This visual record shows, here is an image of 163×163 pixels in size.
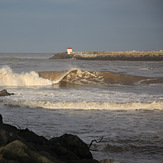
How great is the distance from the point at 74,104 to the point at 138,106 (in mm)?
1852

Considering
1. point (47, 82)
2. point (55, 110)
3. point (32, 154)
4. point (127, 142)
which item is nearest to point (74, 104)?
point (55, 110)

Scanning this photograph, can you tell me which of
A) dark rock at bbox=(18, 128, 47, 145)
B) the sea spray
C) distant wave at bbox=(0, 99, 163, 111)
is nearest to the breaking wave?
the sea spray

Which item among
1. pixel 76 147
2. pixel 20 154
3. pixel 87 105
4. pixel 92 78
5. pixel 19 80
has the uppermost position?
pixel 20 154

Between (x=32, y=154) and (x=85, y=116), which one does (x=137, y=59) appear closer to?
(x=85, y=116)

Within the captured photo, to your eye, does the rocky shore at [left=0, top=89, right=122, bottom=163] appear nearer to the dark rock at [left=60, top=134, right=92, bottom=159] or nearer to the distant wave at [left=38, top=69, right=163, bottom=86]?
the dark rock at [left=60, top=134, right=92, bottom=159]

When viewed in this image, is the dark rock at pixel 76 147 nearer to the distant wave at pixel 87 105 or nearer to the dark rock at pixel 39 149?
the dark rock at pixel 39 149

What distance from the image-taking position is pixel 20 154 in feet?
9.50

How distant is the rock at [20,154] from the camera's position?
2871 mm

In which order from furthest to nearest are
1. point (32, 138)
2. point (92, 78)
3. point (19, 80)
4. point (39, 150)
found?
point (92, 78), point (19, 80), point (32, 138), point (39, 150)

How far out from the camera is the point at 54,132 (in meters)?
6.13

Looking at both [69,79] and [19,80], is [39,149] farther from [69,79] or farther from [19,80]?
[69,79]

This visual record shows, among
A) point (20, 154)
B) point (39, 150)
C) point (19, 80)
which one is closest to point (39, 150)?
point (39, 150)

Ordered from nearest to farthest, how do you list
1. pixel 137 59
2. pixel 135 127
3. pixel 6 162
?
pixel 6 162
pixel 135 127
pixel 137 59

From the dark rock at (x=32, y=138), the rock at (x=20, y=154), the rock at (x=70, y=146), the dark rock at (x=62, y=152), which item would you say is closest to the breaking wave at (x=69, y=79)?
the dark rock at (x=32, y=138)
